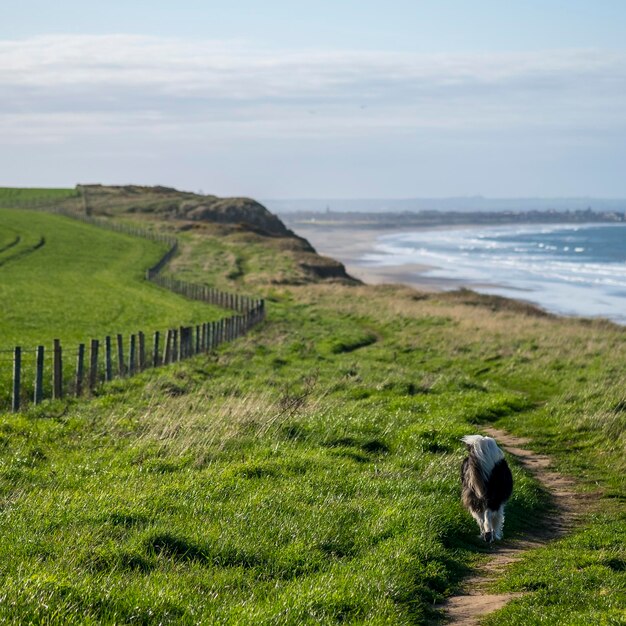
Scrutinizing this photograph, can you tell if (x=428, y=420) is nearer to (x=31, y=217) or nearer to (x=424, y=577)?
(x=424, y=577)

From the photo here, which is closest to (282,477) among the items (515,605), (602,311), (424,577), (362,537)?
(362,537)

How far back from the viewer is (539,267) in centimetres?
11400

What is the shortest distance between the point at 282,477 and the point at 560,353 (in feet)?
67.3

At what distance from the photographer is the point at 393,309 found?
170ft

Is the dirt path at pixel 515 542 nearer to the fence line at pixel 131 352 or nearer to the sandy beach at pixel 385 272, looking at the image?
the fence line at pixel 131 352

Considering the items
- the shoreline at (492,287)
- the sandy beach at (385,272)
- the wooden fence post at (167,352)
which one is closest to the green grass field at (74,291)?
the wooden fence post at (167,352)

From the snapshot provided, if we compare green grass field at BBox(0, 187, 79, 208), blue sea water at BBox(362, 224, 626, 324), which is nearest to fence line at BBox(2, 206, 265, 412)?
blue sea water at BBox(362, 224, 626, 324)

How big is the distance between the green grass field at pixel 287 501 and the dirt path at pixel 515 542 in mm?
230

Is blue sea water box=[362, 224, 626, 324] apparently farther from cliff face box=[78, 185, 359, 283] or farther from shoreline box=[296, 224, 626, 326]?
cliff face box=[78, 185, 359, 283]

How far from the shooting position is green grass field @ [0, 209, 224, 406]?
35719mm

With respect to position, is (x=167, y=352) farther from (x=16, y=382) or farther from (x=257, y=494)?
(x=257, y=494)

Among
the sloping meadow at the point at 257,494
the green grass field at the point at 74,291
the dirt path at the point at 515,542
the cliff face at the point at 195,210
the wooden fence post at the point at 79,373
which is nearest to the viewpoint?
the sloping meadow at the point at 257,494

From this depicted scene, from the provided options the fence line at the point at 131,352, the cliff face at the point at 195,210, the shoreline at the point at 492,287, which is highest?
the cliff face at the point at 195,210

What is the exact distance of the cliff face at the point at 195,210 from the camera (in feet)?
374
